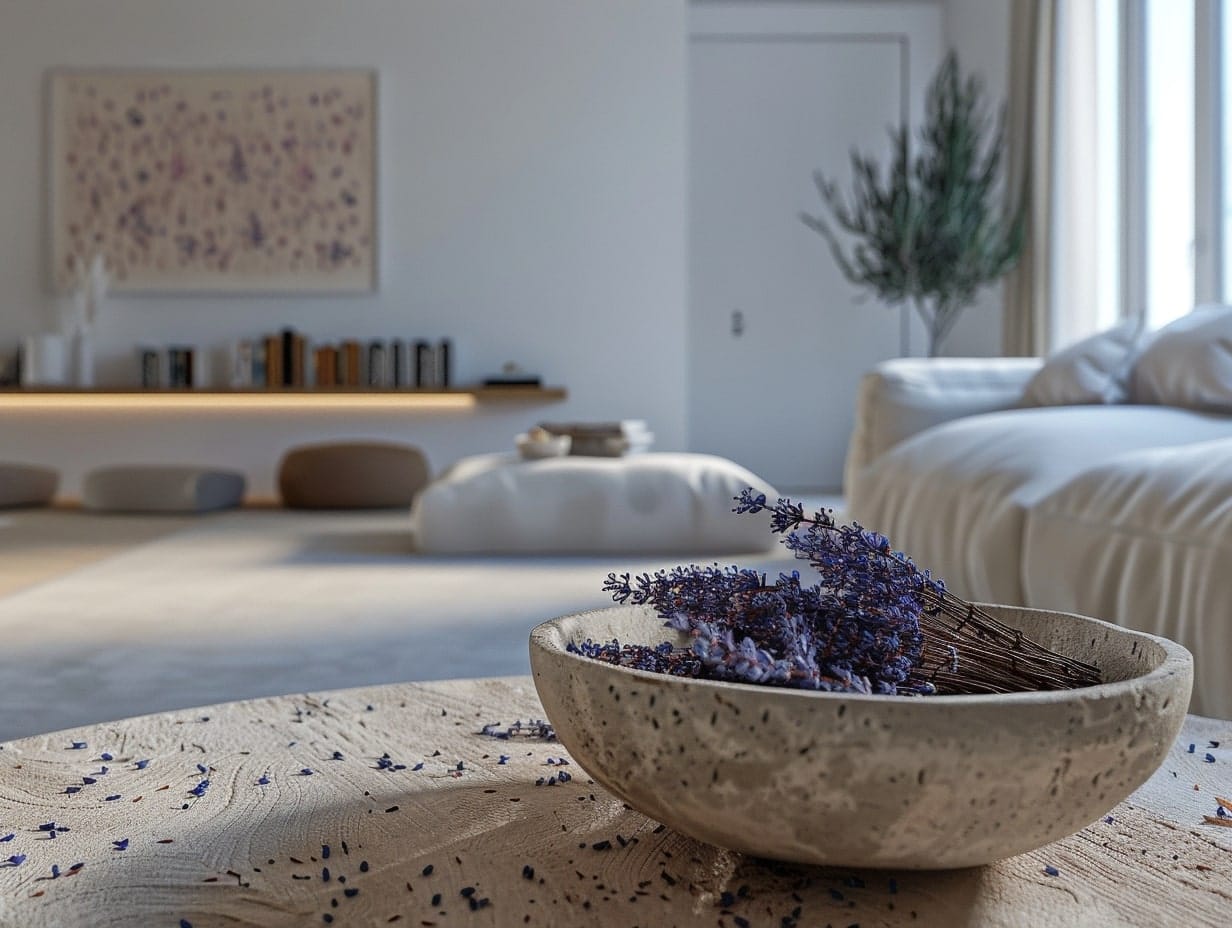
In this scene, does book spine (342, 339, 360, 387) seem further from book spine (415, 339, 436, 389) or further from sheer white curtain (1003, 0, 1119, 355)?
sheer white curtain (1003, 0, 1119, 355)

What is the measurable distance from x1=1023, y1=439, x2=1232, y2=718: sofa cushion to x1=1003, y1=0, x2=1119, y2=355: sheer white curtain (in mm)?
3495

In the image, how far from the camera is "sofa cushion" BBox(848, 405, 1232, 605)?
2324 mm

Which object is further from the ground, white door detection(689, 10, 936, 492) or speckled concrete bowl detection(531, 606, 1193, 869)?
white door detection(689, 10, 936, 492)

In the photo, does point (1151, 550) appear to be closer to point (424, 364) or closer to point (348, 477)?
point (348, 477)

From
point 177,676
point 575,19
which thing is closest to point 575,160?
point 575,19

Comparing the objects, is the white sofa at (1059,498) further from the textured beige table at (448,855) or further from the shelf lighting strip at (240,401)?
the shelf lighting strip at (240,401)

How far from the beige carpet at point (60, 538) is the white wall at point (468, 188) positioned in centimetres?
106

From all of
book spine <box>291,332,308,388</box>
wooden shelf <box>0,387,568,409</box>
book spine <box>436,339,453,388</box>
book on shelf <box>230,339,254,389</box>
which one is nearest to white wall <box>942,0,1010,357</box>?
wooden shelf <box>0,387,568,409</box>

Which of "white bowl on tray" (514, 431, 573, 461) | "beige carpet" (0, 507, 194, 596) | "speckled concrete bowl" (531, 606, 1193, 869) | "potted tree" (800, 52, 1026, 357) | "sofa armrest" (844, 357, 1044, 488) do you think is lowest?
"beige carpet" (0, 507, 194, 596)

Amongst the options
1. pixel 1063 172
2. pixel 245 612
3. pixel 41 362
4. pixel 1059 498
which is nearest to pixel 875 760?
pixel 1059 498

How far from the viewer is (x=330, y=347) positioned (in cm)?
613

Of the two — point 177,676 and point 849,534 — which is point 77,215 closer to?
point 177,676

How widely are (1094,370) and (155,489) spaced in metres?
3.89

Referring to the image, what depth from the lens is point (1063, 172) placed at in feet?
18.0
